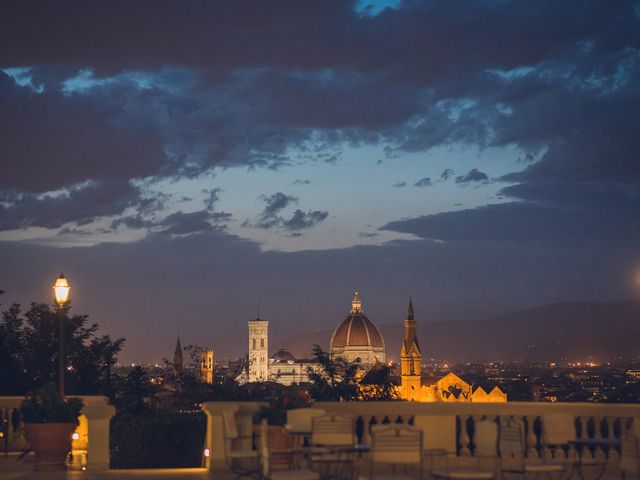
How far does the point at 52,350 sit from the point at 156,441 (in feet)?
84.4

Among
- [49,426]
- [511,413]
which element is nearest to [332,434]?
[511,413]

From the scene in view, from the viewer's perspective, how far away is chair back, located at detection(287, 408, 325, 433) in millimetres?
15406

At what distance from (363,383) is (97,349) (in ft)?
48.3

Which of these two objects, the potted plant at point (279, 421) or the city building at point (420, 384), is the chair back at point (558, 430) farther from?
the city building at point (420, 384)

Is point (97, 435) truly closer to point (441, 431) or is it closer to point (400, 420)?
point (400, 420)

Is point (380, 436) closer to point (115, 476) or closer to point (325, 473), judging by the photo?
point (325, 473)

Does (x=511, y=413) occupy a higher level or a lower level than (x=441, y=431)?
higher

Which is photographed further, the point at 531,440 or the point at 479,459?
the point at 531,440

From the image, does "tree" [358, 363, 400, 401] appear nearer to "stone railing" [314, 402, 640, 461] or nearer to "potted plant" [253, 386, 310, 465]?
"stone railing" [314, 402, 640, 461]

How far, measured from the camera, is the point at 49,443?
56.9 feet

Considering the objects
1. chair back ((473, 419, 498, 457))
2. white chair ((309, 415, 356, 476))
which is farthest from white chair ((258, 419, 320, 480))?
chair back ((473, 419, 498, 457))

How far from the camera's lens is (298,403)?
1706 cm

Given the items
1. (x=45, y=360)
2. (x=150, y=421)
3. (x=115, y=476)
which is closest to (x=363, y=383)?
(x=45, y=360)

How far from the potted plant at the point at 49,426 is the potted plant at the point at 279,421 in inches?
132
